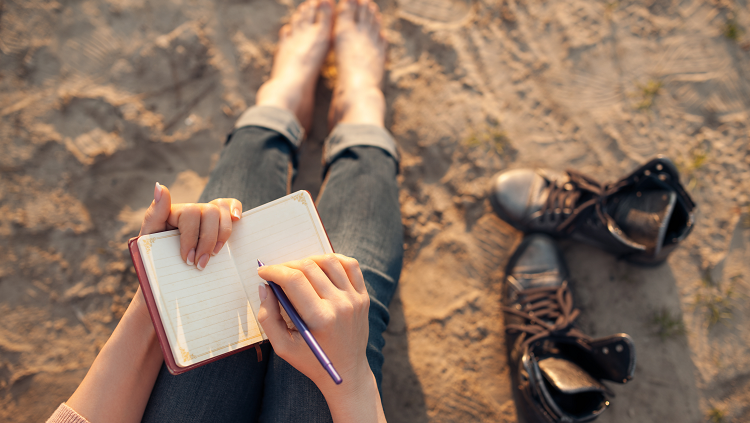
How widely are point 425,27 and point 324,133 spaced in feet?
2.24

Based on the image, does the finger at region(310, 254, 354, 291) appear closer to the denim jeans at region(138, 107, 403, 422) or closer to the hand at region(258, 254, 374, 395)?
the hand at region(258, 254, 374, 395)

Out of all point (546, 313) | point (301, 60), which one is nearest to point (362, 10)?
point (301, 60)

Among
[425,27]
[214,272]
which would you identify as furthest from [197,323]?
[425,27]

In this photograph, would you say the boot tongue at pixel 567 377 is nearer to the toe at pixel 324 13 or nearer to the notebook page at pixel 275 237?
the notebook page at pixel 275 237

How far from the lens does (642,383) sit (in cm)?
149

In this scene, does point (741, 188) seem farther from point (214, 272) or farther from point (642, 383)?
point (214, 272)

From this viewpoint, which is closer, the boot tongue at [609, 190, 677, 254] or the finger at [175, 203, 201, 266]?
the finger at [175, 203, 201, 266]

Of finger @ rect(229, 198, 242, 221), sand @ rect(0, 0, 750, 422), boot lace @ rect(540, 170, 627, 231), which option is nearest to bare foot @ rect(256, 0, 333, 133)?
sand @ rect(0, 0, 750, 422)

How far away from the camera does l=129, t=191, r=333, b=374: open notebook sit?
2.51 feet

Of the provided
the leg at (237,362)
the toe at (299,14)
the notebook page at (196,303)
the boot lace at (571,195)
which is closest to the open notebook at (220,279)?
the notebook page at (196,303)

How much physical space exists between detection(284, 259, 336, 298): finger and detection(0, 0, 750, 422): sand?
867mm

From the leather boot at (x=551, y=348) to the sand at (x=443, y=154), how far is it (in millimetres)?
91

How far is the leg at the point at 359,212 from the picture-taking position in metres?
0.97

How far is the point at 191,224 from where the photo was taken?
807mm
